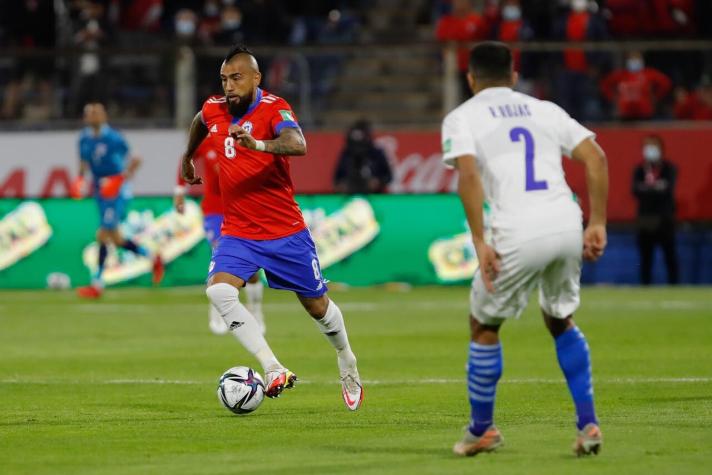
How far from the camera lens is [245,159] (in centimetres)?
1106

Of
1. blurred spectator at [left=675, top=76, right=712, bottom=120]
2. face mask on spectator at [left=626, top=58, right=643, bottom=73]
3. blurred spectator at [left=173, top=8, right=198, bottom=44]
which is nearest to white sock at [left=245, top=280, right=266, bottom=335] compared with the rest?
face mask on spectator at [left=626, top=58, right=643, bottom=73]

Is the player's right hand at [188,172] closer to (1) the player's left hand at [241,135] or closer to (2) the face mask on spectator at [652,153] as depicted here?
(1) the player's left hand at [241,135]

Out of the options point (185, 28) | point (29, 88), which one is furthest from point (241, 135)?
point (185, 28)

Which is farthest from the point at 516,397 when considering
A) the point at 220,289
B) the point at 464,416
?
the point at 220,289

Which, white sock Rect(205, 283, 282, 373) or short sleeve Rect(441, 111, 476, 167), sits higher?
short sleeve Rect(441, 111, 476, 167)

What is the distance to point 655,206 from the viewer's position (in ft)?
82.6

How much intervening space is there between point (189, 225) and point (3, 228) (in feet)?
9.45

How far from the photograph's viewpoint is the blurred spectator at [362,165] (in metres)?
25.6

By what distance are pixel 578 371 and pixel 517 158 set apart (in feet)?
3.83

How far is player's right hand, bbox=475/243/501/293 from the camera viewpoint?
26.3ft

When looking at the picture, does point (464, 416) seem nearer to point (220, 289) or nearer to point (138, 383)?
point (220, 289)

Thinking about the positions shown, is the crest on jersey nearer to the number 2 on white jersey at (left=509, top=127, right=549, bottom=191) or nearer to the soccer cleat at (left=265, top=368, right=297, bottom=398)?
the soccer cleat at (left=265, top=368, right=297, bottom=398)

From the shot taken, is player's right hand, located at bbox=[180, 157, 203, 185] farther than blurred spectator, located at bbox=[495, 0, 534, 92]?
No

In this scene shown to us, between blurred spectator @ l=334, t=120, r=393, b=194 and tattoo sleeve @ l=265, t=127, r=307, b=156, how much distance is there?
49.1 ft
